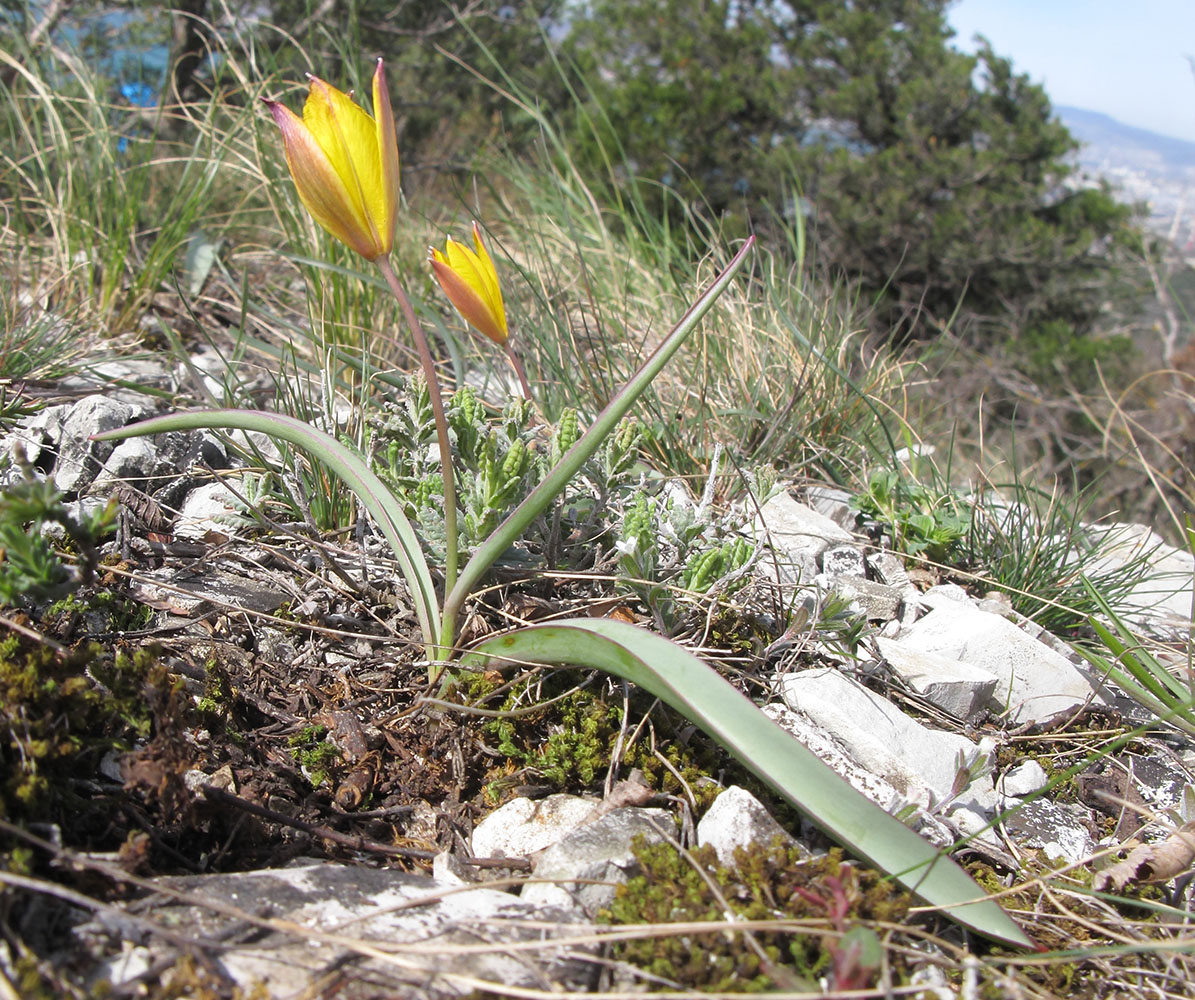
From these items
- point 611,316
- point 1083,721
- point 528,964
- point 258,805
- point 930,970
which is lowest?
point 258,805

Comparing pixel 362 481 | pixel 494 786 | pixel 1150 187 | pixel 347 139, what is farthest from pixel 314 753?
pixel 1150 187

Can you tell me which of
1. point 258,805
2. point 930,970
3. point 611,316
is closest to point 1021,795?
point 930,970

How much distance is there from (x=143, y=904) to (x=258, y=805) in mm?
259

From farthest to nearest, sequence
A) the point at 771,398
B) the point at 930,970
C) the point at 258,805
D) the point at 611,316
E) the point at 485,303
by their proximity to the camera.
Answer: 1. the point at 611,316
2. the point at 771,398
3. the point at 485,303
4. the point at 258,805
5. the point at 930,970

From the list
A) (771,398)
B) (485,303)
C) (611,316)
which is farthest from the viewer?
(611,316)

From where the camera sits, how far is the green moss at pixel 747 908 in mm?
1032

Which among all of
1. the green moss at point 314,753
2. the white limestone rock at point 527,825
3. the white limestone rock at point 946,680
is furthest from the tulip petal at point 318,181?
the white limestone rock at point 946,680

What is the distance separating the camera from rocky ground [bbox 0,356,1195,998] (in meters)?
1.02

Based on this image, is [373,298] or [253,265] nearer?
[373,298]

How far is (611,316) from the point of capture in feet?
10.3

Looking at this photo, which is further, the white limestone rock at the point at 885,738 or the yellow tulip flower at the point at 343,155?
the white limestone rock at the point at 885,738

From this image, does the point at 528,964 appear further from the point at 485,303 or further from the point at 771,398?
the point at 771,398

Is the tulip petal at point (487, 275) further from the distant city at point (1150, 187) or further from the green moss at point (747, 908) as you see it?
the distant city at point (1150, 187)

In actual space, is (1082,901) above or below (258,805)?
above
